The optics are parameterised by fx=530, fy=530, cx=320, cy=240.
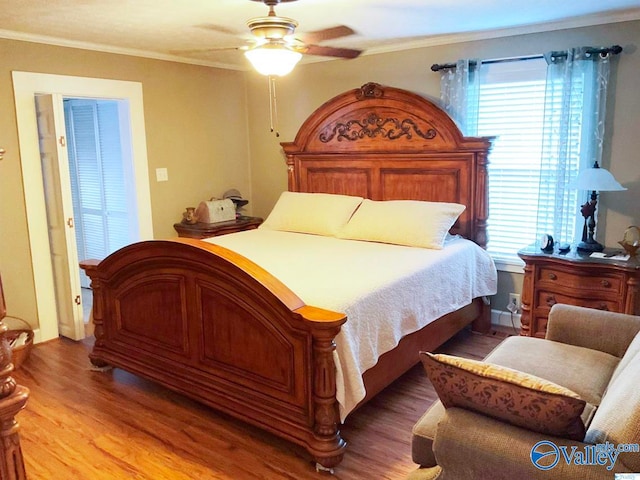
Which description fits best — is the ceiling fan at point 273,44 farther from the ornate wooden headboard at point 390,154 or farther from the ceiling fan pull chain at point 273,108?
the ceiling fan pull chain at point 273,108

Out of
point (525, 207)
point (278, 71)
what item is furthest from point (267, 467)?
point (525, 207)

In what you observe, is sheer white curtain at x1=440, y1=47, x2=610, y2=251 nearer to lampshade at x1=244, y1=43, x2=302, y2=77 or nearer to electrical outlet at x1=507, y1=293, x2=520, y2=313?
electrical outlet at x1=507, y1=293, x2=520, y2=313

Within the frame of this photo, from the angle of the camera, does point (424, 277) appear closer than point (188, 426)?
No

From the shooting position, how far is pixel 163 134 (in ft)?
15.5

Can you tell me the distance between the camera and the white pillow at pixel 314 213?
421 centimetres

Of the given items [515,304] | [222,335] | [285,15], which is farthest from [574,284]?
[285,15]

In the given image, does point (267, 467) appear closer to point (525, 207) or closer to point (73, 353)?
point (73, 353)

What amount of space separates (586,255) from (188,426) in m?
2.66

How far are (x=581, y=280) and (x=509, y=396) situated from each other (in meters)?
2.17

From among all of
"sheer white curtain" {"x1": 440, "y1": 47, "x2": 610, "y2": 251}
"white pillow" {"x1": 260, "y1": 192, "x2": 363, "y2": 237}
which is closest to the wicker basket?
"white pillow" {"x1": 260, "y1": 192, "x2": 363, "y2": 237}

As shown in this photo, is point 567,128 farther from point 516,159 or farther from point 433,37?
point 433,37

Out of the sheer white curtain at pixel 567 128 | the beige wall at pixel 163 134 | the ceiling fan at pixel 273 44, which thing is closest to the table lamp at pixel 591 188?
the sheer white curtain at pixel 567 128

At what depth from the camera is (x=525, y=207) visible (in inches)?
157

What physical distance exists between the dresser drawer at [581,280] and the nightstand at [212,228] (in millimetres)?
2672
